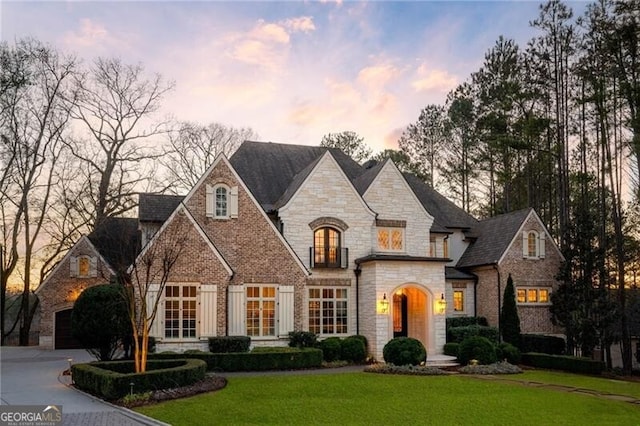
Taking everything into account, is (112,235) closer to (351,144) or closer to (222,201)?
(222,201)

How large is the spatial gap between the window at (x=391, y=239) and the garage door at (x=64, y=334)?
50.0ft

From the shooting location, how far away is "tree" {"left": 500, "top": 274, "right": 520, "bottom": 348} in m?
26.2

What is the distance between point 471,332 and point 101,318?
1525cm

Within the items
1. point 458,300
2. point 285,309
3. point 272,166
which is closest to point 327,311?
point 285,309

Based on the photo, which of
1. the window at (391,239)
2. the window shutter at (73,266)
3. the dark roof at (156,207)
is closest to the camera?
the dark roof at (156,207)

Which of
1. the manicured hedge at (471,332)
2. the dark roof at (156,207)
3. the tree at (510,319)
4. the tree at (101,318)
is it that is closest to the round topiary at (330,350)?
the manicured hedge at (471,332)

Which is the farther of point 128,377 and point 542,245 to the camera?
point 542,245

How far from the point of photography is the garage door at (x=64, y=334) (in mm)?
29281

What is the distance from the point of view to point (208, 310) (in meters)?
21.8

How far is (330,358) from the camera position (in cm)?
2256

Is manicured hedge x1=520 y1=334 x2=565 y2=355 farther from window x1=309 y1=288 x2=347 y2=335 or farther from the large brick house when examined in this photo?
window x1=309 y1=288 x2=347 y2=335

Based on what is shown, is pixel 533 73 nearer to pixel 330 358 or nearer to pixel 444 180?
pixel 444 180

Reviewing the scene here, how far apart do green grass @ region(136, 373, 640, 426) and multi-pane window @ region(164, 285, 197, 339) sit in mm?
4698

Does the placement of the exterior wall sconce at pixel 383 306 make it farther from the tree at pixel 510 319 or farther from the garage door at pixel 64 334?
the garage door at pixel 64 334
